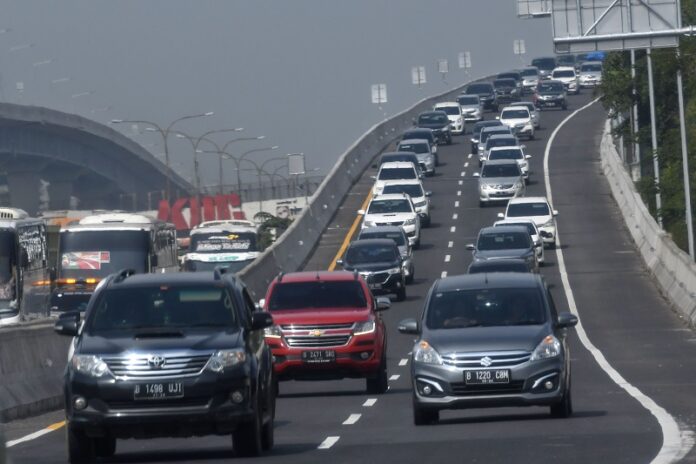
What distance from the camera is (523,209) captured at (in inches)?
2227

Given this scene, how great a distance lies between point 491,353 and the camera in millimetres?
17312

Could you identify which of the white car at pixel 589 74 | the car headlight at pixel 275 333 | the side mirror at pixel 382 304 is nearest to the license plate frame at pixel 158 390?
the car headlight at pixel 275 333

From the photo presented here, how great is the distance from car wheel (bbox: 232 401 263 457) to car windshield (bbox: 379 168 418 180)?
5378cm

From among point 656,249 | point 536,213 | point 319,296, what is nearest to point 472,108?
point 536,213

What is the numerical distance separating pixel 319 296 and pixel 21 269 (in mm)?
16461

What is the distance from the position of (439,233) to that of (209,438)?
45.5 meters

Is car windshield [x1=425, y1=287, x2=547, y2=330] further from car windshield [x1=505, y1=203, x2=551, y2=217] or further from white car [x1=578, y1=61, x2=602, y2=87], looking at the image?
white car [x1=578, y1=61, x2=602, y2=87]

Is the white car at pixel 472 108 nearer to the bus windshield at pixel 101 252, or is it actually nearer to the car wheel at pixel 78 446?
the bus windshield at pixel 101 252

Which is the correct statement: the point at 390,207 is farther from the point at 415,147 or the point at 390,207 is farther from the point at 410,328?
the point at 410,328

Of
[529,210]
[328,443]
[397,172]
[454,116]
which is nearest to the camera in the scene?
[328,443]

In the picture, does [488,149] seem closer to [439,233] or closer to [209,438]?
[439,233]

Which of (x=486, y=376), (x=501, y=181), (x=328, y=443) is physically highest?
(x=486, y=376)

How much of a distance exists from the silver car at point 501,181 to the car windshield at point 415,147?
41.3ft

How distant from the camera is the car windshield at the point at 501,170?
217 ft
